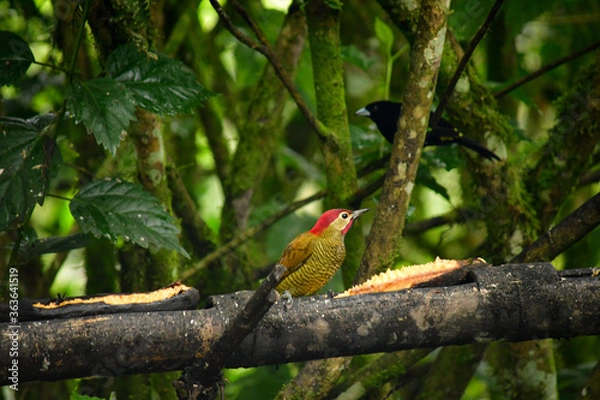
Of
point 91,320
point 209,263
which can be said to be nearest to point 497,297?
point 91,320

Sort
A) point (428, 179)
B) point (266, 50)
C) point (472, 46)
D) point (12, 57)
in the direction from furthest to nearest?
point (428, 179) < point (266, 50) < point (472, 46) < point (12, 57)

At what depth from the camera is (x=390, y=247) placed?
2863 millimetres

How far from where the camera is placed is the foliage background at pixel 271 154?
3.55m

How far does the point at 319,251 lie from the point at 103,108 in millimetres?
1190

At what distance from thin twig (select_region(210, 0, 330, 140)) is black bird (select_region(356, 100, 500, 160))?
0.42 m

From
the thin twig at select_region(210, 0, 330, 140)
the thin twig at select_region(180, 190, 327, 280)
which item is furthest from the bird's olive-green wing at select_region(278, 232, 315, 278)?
the thin twig at select_region(180, 190, 327, 280)

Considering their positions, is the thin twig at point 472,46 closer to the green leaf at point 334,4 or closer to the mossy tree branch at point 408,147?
the mossy tree branch at point 408,147

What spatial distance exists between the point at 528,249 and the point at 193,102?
4.76 ft

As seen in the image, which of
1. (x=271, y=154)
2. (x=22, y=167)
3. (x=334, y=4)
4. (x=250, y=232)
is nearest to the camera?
(x=22, y=167)

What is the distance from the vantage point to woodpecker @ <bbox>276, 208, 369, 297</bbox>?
3273mm

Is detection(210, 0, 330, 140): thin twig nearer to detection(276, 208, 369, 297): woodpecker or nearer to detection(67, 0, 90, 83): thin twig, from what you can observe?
detection(276, 208, 369, 297): woodpecker

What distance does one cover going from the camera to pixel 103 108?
2.58 m

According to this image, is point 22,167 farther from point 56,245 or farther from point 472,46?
point 472,46

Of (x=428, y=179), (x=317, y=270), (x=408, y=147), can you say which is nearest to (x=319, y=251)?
(x=317, y=270)
